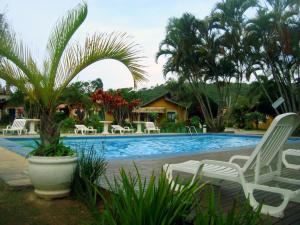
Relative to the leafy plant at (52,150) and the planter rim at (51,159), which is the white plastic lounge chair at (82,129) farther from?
the planter rim at (51,159)

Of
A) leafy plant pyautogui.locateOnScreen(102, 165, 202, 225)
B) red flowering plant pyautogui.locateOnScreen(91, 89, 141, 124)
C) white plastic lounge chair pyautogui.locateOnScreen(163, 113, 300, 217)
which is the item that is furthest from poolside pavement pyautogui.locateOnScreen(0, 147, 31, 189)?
red flowering plant pyautogui.locateOnScreen(91, 89, 141, 124)

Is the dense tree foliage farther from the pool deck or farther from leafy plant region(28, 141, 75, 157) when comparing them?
leafy plant region(28, 141, 75, 157)

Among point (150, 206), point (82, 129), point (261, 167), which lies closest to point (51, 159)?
point (150, 206)

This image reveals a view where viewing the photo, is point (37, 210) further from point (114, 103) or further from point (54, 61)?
point (114, 103)

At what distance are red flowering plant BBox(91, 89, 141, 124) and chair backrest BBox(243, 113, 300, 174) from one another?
17947mm

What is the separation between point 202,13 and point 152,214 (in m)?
23.9

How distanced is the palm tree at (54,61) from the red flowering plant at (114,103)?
54.4ft

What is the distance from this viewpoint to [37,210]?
3957mm

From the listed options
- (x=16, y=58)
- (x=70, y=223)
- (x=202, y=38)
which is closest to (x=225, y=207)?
(x=70, y=223)

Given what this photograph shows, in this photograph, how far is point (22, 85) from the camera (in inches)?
181

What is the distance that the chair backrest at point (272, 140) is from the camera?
3.53 metres

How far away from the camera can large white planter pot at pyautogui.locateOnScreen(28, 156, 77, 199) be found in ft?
13.8

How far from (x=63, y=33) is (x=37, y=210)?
2.38 m

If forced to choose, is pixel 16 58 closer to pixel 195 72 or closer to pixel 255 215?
pixel 255 215
